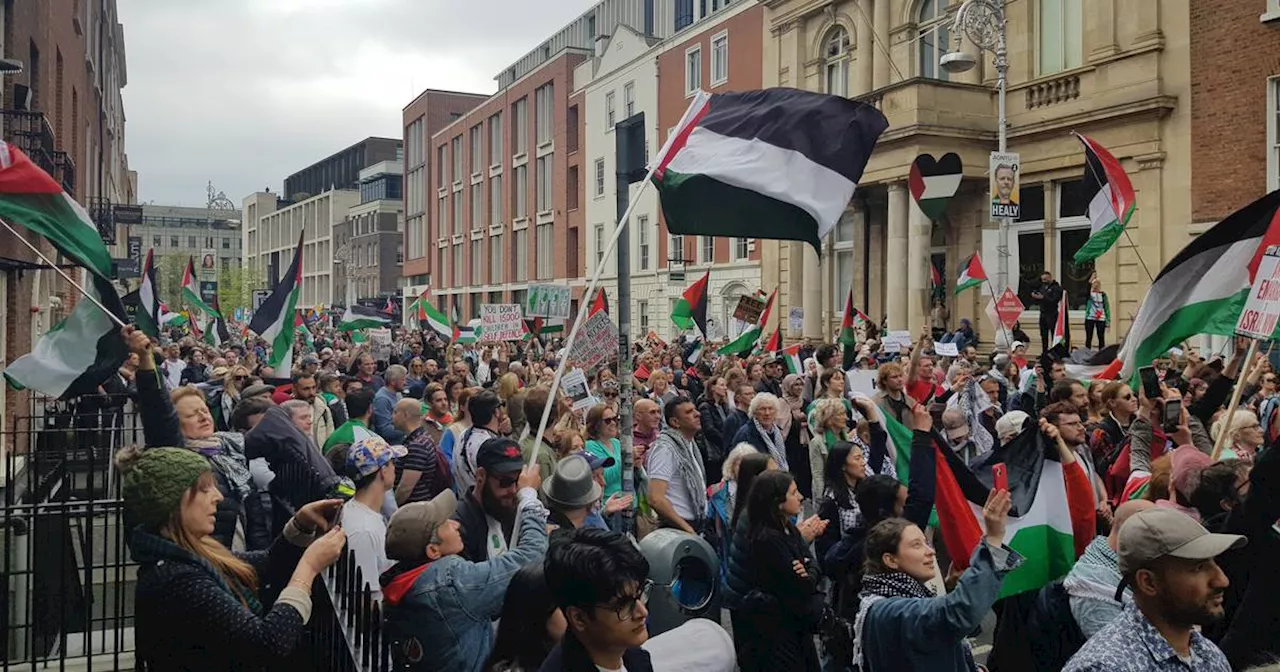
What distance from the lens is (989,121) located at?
78.4 feet

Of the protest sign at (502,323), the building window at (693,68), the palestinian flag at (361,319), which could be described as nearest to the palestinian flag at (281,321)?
the protest sign at (502,323)

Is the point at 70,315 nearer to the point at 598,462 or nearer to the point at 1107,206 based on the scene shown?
the point at 598,462

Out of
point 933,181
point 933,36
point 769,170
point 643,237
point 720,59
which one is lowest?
point 769,170

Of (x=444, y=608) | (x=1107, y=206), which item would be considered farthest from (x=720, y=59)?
(x=444, y=608)

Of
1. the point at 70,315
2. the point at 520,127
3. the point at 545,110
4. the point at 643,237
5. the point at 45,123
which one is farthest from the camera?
the point at 520,127

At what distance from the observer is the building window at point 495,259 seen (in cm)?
6241

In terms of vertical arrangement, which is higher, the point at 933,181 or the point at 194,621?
the point at 933,181

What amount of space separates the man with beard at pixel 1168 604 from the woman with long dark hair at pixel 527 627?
5.35 feet

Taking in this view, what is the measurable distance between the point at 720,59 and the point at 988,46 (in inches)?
757

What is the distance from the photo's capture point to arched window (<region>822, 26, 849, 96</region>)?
2886cm

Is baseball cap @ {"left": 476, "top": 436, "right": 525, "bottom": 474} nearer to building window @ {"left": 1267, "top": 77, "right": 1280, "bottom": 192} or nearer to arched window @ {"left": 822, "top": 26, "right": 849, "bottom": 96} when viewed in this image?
building window @ {"left": 1267, "top": 77, "right": 1280, "bottom": 192}

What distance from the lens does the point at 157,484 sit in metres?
3.44

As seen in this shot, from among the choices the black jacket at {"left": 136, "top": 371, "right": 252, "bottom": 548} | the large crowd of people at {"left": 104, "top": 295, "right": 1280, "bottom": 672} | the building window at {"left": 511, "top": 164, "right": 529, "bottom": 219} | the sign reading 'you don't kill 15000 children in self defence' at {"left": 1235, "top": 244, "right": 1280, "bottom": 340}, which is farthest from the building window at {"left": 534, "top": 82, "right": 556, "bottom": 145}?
the black jacket at {"left": 136, "top": 371, "right": 252, "bottom": 548}

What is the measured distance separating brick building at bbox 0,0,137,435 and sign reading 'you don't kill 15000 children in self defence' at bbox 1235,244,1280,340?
9.23 meters
